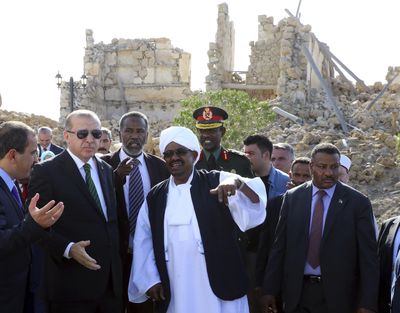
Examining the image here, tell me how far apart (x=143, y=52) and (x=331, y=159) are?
30448mm

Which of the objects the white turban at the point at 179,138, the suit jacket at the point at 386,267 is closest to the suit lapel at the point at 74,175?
the white turban at the point at 179,138

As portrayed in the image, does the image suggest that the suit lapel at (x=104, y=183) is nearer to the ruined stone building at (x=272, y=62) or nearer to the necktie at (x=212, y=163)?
the necktie at (x=212, y=163)

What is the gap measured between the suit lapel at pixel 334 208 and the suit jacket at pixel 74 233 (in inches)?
62.2

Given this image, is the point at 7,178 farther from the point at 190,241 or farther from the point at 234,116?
the point at 234,116

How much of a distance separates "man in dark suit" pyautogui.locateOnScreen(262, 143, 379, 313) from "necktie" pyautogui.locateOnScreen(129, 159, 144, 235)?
1.24 meters

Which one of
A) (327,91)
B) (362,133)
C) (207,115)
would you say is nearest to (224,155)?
(207,115)

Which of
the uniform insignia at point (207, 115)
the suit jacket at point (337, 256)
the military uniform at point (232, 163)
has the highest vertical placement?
the uniform insignia at point (207, 115)

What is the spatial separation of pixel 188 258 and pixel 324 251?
0.99 meters

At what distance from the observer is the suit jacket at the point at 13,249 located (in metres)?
3.90

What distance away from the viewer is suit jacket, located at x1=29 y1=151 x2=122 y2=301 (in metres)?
4.66

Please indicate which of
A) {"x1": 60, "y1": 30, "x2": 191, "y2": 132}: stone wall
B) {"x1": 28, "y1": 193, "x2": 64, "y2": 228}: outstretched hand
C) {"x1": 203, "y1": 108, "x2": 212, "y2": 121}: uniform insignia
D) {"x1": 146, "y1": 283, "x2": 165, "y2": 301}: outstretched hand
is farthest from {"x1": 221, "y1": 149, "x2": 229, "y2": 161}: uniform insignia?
{"x1": 60, "y1": 30, "x2": 191, "y2": 132}: stone wall

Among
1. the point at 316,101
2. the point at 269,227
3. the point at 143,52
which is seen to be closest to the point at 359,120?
the point at 316,101

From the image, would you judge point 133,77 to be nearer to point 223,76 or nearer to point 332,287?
point 223,76

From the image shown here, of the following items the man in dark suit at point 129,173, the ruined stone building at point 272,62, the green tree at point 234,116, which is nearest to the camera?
the man in dark suit at point 129,173
